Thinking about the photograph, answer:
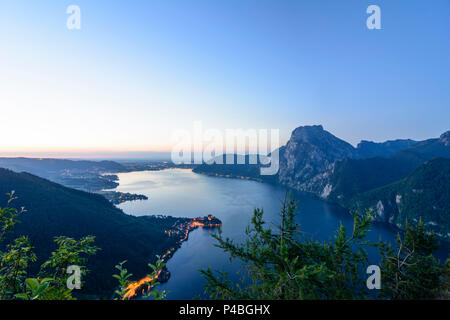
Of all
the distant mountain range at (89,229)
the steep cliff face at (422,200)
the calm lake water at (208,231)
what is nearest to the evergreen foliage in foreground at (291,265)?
the calm lake water at (208,231)

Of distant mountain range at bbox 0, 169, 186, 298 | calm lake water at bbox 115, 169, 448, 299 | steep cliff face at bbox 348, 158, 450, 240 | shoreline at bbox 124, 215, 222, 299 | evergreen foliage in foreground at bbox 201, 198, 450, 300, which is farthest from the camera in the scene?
steep cliff face at bbox 348, 158, 450, 240

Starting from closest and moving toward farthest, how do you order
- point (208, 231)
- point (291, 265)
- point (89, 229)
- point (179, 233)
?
point (291, 265), point (89, 229), point (179, 233), point (208, 231)

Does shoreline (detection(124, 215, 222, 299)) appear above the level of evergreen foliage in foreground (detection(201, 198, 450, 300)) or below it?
below

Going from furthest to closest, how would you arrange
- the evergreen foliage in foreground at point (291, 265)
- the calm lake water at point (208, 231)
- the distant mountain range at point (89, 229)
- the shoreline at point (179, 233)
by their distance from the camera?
1. the calm lake water at point (208, 231)
2. the distant mountain range at point (89, 229)
3. the shoreline at point (179, 233)
4. the evergreen foliage in foreground at point (291, 265)

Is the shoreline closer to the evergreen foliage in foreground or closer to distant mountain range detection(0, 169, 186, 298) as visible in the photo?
distant mountain range detection(0, 169, 186, 298)

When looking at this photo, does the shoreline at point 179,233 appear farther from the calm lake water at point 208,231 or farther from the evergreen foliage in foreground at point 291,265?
the evergreen foliage in foreground at point 291,265

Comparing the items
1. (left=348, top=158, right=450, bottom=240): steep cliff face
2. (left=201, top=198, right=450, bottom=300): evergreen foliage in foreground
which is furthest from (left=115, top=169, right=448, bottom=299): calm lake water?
(left=348, top=158, right=450, bottom=240): steep cliff face

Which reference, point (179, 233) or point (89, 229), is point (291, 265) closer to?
point (89, 229)

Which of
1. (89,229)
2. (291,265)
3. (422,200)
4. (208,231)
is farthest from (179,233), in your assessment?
(422,200)

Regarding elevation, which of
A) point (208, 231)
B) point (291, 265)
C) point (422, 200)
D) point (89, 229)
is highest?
point (291, 265)

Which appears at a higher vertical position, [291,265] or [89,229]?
[291,265]
